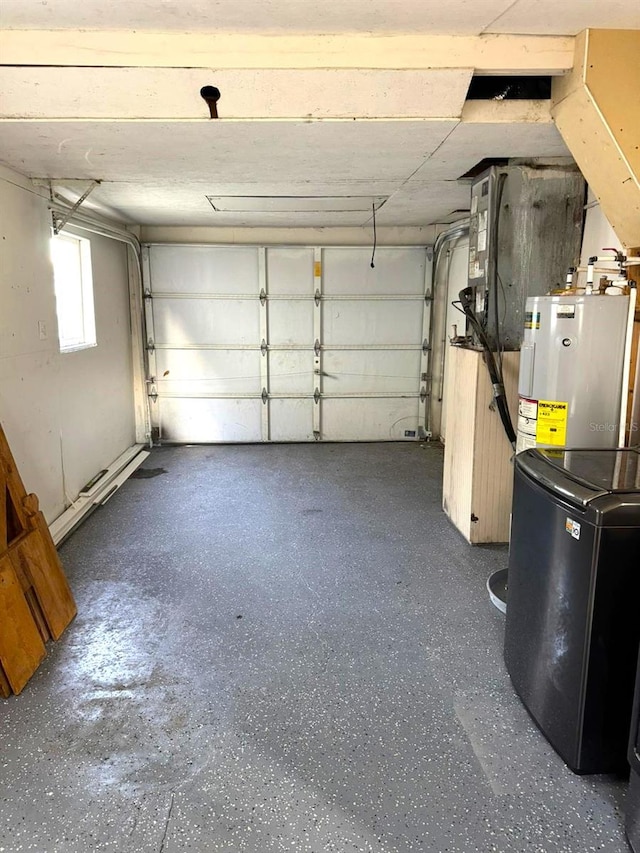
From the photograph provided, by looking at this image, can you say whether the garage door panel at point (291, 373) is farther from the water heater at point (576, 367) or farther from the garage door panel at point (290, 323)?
the water heater at point (576, 367)

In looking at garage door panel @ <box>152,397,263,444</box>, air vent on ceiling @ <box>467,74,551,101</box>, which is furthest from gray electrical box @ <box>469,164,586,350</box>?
garage door panel @ <box>152,397,263,444</box>

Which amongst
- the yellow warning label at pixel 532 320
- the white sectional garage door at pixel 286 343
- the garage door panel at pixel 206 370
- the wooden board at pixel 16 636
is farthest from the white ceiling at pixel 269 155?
the wooden board at pixel 16 636

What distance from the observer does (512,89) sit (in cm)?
243

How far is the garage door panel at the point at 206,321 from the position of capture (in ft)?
19.1

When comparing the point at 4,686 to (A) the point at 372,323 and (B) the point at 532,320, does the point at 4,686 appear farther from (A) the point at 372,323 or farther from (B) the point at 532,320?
(A) the point at 372,323

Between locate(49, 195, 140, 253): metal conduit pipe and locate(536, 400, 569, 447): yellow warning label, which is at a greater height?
locate(49, 195, 140, 253): metal conduit pipe

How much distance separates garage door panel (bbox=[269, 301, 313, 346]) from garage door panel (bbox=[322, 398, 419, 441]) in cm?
76

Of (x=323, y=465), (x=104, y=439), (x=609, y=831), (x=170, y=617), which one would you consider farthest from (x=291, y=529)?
(x=609, y=831)

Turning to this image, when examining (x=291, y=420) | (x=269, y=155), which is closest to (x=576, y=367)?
(x=269, y=155)

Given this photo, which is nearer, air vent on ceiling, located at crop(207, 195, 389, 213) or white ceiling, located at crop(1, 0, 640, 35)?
white ceiling, located at crop(1, 0, 640, 35)

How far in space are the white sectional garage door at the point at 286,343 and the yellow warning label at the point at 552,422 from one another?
12.1 ft

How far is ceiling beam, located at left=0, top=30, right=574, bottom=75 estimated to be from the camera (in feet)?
6.73

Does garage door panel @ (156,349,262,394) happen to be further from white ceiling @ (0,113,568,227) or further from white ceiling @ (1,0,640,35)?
white ceiling @ (1,0,640,35)

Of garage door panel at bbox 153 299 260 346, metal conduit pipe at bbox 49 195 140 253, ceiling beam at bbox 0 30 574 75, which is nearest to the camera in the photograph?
ceiling beam at bbox 0 30 574 75
